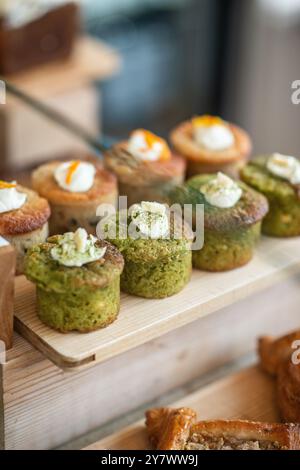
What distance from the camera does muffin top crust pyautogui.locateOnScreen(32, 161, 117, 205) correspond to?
1703 millimetres

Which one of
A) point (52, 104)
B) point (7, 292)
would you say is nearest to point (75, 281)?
point (7, 292)

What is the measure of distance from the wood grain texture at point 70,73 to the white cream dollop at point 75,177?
53.6 inches

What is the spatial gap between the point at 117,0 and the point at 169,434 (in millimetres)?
3168

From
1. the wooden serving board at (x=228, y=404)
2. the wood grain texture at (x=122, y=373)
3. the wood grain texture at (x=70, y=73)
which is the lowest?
the wooden serving board at (x=228, y=404)

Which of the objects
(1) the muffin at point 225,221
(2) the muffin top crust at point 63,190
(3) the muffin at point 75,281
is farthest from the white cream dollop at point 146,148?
(3) the muffin at point 75,281

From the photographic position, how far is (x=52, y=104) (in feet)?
10.7

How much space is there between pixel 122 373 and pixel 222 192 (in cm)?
48

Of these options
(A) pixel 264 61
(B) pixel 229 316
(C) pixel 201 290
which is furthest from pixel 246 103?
(C) pixel 201 290

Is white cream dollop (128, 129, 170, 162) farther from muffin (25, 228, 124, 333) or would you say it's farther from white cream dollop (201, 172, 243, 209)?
muffin (25, 228, 124, 333)

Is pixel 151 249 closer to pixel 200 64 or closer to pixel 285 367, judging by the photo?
pixel 285 367

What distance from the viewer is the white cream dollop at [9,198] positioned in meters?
1.58

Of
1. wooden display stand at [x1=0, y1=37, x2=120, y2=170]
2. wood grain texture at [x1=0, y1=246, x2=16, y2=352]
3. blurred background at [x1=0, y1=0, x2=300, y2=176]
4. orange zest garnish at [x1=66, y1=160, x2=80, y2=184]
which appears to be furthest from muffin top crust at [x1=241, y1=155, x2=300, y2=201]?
blurred background at [x1=0, y1=0, x2=300, y2=176]

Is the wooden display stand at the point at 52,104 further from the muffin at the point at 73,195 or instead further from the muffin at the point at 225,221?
the muffin at the point at 225,221

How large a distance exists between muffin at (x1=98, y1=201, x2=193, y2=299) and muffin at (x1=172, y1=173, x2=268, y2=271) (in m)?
0.08
